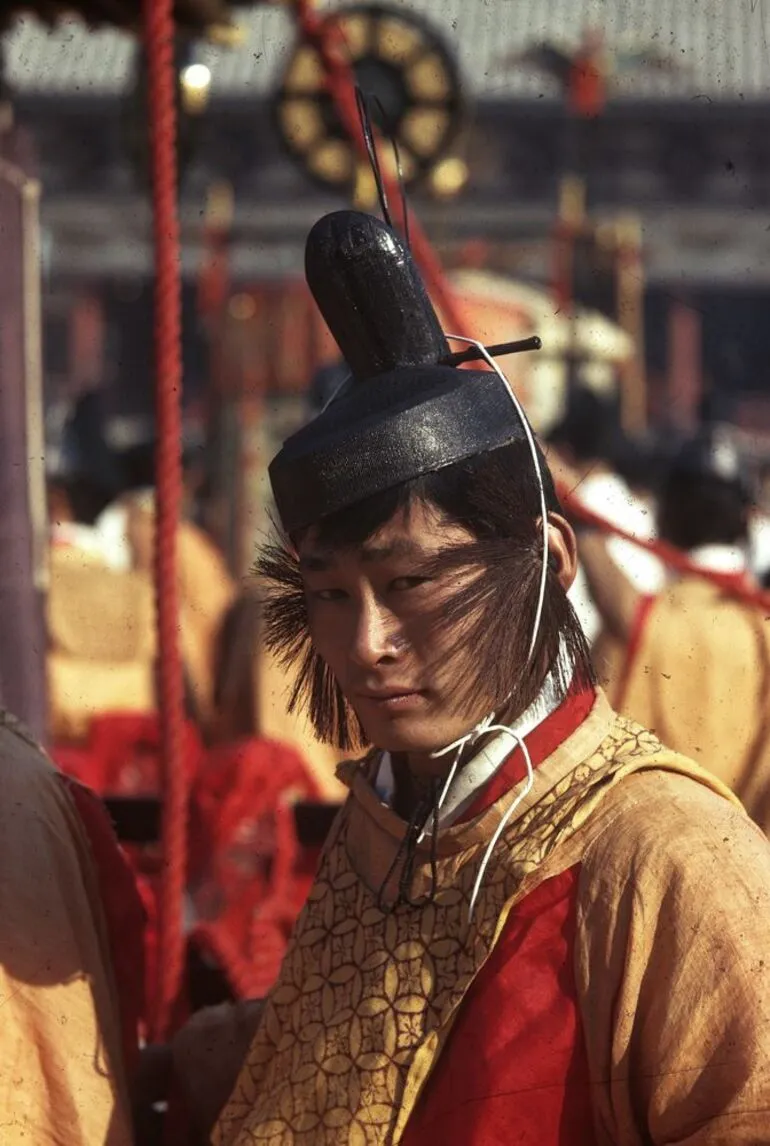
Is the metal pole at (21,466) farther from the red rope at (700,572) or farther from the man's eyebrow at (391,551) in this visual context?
the man's eyebrow at (391,551)

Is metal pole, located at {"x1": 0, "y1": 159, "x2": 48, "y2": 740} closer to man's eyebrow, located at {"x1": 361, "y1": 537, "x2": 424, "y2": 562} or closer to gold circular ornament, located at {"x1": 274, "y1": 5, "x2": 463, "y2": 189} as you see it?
gold circular ornament, located at {"x1": 274, "y1": 5, "x2": 463, "y2": 189}

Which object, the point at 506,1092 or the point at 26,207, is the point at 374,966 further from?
the point at 26,207

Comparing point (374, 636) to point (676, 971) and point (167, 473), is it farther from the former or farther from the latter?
point (167, 473)

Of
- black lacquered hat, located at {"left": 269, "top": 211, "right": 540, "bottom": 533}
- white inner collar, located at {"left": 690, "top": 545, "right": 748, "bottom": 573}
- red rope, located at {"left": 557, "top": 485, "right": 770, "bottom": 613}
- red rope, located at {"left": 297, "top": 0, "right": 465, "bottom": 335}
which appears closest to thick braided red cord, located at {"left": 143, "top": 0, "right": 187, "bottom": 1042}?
red rope, located at {"left": 297, "top": 0, "right": 465, "bottom": 335}

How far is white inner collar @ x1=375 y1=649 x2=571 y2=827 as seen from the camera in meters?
1.50

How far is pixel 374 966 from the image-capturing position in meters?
1.53

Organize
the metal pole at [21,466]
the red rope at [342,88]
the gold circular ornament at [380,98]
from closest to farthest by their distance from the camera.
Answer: the red rope at [342,88], the metal pole at [21,466], the gold circular ornament at [380,98]

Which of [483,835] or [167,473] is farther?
[167,473]

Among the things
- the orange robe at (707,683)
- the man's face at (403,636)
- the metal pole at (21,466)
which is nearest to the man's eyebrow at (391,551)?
the man's face at (403,636)

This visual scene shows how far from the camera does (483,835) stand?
58.3 inches

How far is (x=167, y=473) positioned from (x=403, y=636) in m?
0.79

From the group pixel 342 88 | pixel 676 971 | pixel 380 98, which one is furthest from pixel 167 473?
pixel 380 98

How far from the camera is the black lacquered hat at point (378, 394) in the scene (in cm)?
142

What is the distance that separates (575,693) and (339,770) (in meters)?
0.32
